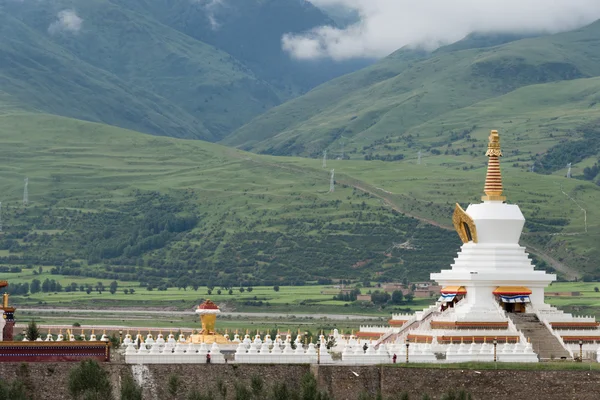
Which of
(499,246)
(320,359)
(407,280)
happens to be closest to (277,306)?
(407,280)

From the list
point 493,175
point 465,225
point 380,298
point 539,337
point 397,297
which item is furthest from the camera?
point 380,298

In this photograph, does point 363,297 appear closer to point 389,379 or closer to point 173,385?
point 389,379

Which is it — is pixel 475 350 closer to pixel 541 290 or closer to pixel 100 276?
pixel 541 290

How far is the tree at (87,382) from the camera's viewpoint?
60.3 metres

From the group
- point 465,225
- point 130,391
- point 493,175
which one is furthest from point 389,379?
point 493,175

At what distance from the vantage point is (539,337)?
2800 inches

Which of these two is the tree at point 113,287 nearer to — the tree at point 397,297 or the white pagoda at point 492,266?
the tree at point 397,297

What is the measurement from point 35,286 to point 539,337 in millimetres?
109333

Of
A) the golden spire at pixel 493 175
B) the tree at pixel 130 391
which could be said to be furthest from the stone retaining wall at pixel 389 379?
the golden spire at pixel 493 175

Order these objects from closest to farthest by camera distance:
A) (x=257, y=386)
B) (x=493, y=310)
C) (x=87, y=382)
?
(x=87, y=382) → (x=257, y=386) → (x=493, y=310)

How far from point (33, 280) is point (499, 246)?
108763 millimetres

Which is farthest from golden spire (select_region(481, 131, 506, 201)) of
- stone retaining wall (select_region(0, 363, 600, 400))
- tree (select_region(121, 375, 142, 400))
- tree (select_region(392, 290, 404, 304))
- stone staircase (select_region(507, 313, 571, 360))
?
tree (select_region(392, 290, 404, 304))

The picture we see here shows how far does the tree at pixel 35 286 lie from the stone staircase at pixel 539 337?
105427 mm

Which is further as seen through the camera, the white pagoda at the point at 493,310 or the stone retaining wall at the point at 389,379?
the white pagoda at the point at 493,310
